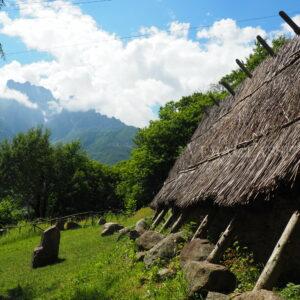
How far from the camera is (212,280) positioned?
802 centimetres

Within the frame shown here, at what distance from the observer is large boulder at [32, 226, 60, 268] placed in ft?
58.7

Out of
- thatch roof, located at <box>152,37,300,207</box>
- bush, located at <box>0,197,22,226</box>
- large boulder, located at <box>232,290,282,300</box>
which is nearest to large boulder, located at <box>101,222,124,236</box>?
thatch roof, located at <box>152,37,300,207</box>

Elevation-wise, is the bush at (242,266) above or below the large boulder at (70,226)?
below

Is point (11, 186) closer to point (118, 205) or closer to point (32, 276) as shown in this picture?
point (118, 205)

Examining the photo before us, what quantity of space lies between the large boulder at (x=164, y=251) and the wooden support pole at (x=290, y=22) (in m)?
6.12

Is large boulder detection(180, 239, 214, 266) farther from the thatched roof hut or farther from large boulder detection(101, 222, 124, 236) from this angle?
large boulder detection(101, 222, 124, 236)

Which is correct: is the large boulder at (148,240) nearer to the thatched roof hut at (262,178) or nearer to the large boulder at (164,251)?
the thatched roof hut at (262,178)

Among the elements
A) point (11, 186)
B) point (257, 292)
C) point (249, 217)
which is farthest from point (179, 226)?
point (11, 186)

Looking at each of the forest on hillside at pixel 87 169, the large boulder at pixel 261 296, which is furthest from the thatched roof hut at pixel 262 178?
the forest on hillside at pixel 87 169

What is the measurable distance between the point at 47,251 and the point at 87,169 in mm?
47289

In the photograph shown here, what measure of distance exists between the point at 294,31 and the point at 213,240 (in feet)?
18.7

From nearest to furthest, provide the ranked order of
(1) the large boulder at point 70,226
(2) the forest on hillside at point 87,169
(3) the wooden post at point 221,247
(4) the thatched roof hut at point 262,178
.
Result: (4) the thatched roof hut at point 262,178 → (3) the wooden post at point 221,247 → (1) the large boulder at point 70,226 → (2) the forest on hillside at point 87,169

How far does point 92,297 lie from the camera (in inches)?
414

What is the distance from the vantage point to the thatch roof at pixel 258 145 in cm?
805
